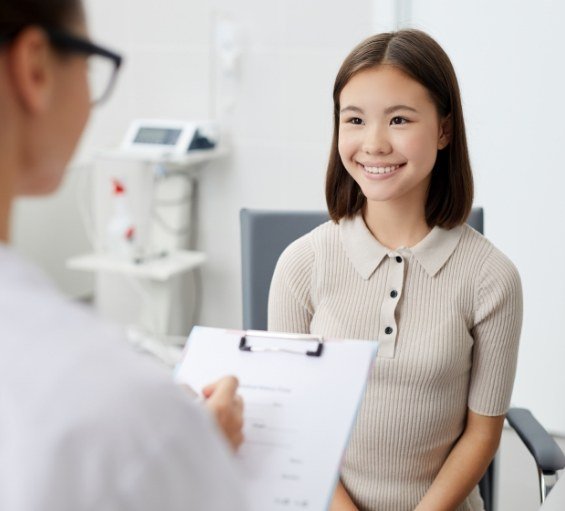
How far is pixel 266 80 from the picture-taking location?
3088 millimetres

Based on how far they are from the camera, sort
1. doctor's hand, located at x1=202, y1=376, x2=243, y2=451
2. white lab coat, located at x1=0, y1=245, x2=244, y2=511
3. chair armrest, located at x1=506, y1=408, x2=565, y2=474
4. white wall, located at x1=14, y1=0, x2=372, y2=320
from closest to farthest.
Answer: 1. white lab coat, located at x1=0, y1=245, x2=244, y2=511
2. doctor's hand, located at x1=202, y1=376, x2=243, y2=451
3. chair armrest, located at x1=506, y1=408, x2=565, y2=474
4. white wall, located at x1=14, y1=0, x2=372, y2=320

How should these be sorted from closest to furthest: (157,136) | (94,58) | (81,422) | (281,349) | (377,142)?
(81,422) → (94,58) → (281,349) → (377,142) → (157,136)

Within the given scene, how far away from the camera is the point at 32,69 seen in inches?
22.5

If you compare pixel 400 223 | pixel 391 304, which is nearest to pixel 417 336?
pixel 391 304

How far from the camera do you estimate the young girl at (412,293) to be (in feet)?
4.24

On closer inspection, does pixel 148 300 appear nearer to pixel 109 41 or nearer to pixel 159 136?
pixel 159 136

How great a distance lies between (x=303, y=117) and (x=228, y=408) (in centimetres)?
228

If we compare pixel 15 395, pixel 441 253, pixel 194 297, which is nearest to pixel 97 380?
pixel 15 395

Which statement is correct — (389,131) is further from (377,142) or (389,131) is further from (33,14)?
(33,14)

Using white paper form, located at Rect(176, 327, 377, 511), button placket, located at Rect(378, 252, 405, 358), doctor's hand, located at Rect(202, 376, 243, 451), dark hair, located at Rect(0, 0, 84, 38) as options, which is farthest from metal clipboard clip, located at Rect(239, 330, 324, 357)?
dark hair, located at Rect(0, 0, 84, 38)

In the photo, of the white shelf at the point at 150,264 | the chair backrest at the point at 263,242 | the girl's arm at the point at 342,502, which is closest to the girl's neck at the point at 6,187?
the girl's arm at the point at 342,502

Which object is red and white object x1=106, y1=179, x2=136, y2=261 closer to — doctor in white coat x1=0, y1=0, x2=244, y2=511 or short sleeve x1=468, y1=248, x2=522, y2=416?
Answer: short sleeve x1=468, y1=248, x2=522, y2=416

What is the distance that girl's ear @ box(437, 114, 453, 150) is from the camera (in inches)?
52.5

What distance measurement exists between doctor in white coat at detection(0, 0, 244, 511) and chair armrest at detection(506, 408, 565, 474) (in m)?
0.94
